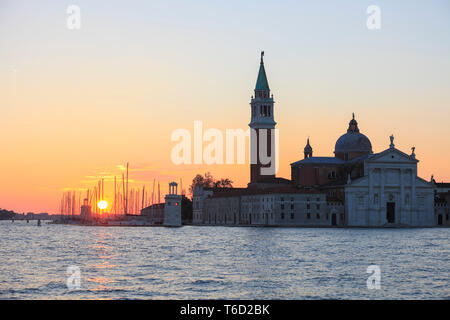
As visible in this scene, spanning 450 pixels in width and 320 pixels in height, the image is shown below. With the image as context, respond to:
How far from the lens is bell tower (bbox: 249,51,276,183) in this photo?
13125 centimetres

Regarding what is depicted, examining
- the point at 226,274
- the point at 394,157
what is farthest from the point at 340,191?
the point at 226,274

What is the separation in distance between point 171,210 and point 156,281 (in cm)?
9848

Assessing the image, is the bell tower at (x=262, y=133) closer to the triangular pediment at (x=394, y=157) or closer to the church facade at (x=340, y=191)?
the church facade at (x=340, y=191)

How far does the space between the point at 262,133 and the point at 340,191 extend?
1927cm

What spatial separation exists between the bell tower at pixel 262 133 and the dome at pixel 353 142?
1197 centimetres

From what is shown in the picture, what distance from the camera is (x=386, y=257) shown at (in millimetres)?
47750

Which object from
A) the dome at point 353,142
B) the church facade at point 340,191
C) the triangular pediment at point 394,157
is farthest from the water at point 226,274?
the dome at point 353,142

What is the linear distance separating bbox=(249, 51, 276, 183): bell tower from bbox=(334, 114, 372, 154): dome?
12.0m

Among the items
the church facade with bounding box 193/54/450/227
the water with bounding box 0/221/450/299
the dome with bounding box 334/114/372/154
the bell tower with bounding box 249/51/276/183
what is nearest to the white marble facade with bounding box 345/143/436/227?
the church facade with bounding box 193/54/450/227

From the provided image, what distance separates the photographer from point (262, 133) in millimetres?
130750

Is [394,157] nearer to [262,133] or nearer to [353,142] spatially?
[353,142]

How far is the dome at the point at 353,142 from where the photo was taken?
12925 cm

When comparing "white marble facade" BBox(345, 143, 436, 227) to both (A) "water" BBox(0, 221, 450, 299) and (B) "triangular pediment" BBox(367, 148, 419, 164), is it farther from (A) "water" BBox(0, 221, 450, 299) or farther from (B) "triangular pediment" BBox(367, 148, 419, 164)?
(A) "water" BBox(0, 221, 450, 299)

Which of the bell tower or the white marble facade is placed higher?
the bell tower
